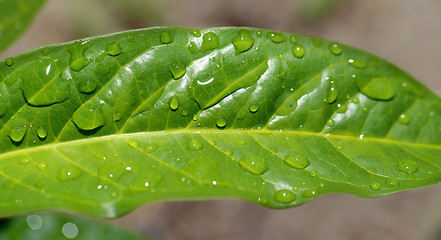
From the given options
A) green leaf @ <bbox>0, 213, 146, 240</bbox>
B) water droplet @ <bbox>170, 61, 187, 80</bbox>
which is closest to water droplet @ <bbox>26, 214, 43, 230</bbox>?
green leaf @ <bbox>0, 213, 146, 240</bbox>

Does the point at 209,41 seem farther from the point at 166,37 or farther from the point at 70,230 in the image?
the point at 70,230

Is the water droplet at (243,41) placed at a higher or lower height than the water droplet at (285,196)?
higher

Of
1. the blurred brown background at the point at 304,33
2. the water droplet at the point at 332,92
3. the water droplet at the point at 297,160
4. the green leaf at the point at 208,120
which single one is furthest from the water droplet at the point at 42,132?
the blurred brown background at the point at 304,33

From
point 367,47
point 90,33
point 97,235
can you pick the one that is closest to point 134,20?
point 90,33

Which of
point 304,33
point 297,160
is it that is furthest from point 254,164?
point 304,33

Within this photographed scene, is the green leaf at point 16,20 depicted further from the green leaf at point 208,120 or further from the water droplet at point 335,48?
the water droplet at point 335,48

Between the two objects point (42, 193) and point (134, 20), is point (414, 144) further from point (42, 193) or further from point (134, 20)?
point (134, 20)

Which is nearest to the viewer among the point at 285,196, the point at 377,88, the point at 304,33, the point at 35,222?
the point at 285,196
